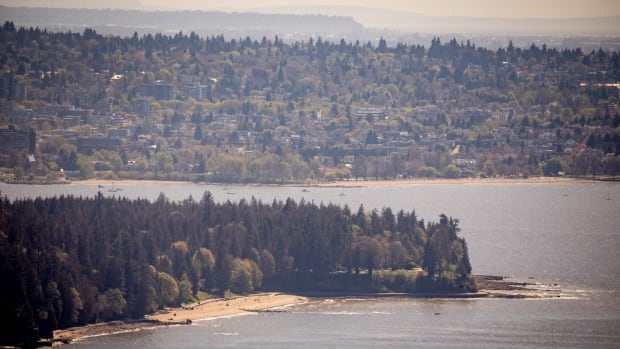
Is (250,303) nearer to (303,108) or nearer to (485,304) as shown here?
(485,304)

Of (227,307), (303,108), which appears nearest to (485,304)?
(227,307)

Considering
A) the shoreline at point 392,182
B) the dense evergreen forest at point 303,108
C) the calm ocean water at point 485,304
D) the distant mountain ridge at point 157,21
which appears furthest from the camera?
the distant mountain ridge at point 157,21

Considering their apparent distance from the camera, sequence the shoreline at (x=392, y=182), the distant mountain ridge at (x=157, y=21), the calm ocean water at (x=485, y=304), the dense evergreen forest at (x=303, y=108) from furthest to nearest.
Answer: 1. the distant mountain ridge at (x=157, y=21)
2. the dense evergreen forest at (x=303, y=108)
3. the shoreline at (x=392, y=182)
4. the calm ocean water at (x=485, y=304)

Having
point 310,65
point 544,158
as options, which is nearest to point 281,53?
point 310,65

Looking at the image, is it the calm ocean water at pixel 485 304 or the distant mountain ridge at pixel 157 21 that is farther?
the distant mountain ridge at pixel 157 21

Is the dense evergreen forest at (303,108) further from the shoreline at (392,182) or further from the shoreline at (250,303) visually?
the shoreline at (250,303)

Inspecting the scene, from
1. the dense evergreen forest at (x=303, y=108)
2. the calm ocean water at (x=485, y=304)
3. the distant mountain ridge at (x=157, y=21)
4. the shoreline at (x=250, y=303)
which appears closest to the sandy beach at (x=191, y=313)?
the shoreline at (x=250, y=303)

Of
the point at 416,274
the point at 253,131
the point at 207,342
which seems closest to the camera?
the point at 207,342

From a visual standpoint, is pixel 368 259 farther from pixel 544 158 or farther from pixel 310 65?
pixel 310 65
